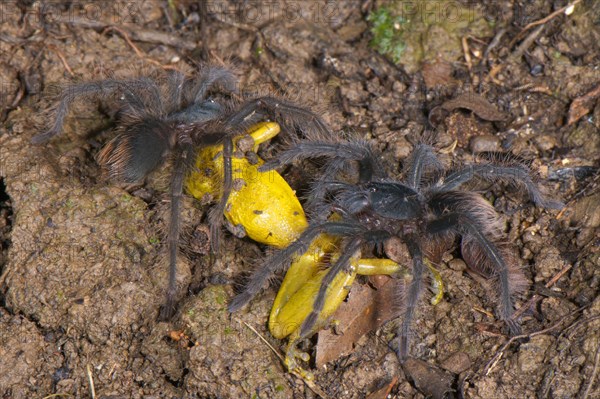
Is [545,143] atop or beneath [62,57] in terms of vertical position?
beneath

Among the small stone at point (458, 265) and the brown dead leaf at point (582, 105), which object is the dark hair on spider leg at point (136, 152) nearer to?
the small stone at point (458, 265)

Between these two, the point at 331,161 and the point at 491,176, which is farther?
the point at 331,161

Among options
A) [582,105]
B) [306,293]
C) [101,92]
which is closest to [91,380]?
[306,293]

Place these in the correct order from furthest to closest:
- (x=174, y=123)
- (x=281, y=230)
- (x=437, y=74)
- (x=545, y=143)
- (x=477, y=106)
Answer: (x=437, y=74), (x=477, y=106), (x=545, y=143), (x=174, y=123), (x=281, y=230)

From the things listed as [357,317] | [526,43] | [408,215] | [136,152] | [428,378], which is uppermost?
[526,43]

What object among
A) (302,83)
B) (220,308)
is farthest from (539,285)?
(302,83)

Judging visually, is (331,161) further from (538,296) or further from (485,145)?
(538,296)

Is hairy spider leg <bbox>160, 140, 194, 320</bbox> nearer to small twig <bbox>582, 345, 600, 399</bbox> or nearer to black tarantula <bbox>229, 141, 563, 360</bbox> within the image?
black tarantula <bbox>229, 141, 563, 360</bbox>
